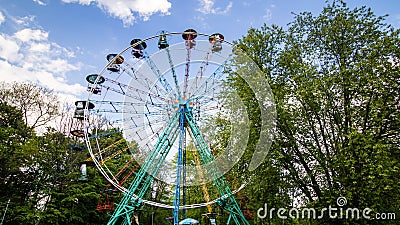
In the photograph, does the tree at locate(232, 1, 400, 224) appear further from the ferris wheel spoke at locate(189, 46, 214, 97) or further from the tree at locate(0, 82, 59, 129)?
the tree at locate(0, 82, 59, 129)

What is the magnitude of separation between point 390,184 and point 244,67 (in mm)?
6247

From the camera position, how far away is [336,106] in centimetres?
1149

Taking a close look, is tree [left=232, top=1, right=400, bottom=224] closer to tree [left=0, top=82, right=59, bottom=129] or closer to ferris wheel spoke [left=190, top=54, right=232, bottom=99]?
ferris wheel spoke [left=190, top=54, right=232, bottom=99]

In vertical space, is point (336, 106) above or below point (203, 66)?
below

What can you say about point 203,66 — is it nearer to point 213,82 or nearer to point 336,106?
point 213,82

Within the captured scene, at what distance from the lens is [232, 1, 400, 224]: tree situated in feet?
32.6

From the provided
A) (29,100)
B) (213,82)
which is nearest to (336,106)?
(213,82)

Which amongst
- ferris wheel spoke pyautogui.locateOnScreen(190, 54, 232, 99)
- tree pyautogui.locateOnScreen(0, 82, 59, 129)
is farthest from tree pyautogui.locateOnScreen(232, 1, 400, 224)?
tree pyautogui.locateOnScreen(0, 82, 59, 129)

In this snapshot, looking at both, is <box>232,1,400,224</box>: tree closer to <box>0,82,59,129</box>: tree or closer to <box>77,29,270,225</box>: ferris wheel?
<box>77,29,270,225</box>: ferris wheel

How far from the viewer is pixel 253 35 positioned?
13586 millimetres

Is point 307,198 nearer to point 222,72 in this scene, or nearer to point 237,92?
point 237,92

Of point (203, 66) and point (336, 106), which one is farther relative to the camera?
point (203, 66)

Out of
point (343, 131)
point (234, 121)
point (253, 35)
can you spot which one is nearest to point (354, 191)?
point (343, 131)

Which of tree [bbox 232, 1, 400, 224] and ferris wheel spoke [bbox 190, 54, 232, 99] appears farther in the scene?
ferris wheel spoke [bbox 190, 54, 232, 99]
